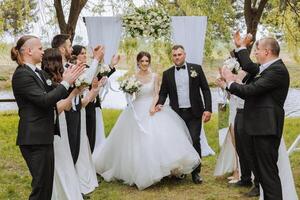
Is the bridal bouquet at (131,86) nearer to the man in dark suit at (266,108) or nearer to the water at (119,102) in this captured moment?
the man in dark suit at (266,108)

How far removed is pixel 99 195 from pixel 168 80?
201 centimetres

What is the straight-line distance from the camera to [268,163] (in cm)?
502

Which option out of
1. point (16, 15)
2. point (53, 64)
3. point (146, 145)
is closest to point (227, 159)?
point (146, 145)

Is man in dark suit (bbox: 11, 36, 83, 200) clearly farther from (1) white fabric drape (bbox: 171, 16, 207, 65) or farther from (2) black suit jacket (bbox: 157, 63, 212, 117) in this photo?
(1) white fabric drape (bbox: 171, 16, 207, 65)

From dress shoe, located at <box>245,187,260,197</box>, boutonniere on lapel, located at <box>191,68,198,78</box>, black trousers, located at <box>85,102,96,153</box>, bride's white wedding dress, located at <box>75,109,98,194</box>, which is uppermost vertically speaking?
boutonniere on lapel, located at <box>191,68,198,78</box>

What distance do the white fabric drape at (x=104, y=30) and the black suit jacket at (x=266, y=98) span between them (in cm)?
447

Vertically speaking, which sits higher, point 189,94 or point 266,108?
point 266,108

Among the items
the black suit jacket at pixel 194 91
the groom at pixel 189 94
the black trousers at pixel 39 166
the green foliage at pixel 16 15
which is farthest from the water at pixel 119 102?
the black trousers at pixel 39 166

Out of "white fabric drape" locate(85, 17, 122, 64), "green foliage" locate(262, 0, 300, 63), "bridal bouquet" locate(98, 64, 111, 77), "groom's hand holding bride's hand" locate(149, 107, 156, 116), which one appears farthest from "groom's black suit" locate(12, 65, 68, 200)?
"green foliage" locate(262, 0, 300, 63)

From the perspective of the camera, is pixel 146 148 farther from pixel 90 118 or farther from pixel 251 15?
pixel 251 15

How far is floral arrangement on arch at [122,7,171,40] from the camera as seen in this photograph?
7766mm

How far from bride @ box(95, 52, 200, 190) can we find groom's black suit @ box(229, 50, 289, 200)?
196 cm

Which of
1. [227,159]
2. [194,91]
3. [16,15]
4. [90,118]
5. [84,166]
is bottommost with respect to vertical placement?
[227,159]

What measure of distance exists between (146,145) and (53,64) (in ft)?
7.87
